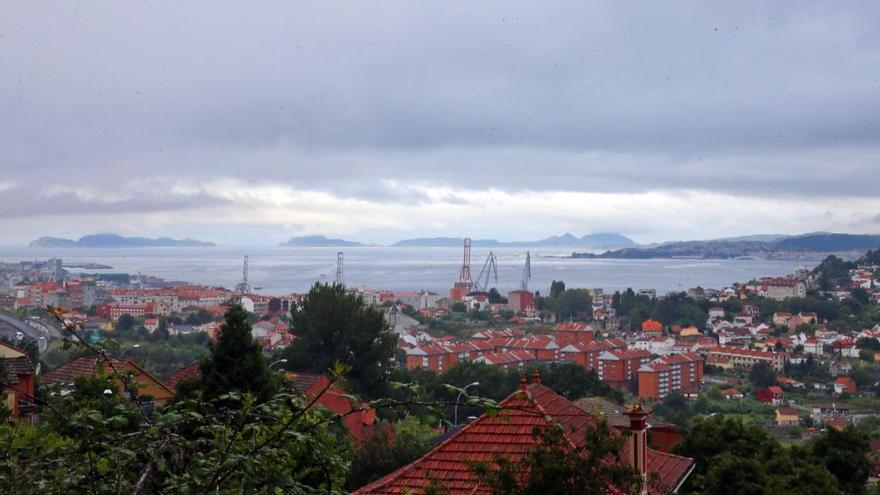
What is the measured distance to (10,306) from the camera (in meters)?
57.1

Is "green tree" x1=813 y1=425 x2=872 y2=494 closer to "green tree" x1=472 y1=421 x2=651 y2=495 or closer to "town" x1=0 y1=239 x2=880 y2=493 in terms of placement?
"town" x1=0 y1=239 x2=880 y2=493

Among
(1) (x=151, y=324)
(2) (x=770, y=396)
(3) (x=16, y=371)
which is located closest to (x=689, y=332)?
(2) (x=770, y=396)

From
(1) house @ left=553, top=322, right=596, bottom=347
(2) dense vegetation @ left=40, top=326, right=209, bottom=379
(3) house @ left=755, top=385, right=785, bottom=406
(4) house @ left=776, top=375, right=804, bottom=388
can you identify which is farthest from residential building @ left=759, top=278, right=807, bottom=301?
(2) dense vegetation @ left=40, top=326, right=209, bottom=379

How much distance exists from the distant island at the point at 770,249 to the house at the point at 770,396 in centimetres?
12415

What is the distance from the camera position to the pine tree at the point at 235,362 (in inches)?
415

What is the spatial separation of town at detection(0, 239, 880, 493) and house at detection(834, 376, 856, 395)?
0.07 meters

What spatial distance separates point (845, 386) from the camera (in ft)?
136

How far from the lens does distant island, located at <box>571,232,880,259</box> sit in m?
162

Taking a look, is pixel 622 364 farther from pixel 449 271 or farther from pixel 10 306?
pixel 449 271

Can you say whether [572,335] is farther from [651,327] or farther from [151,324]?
[151,324]

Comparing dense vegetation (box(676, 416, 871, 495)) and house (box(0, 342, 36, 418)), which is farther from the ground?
house (box(0, 342, 36, 418))

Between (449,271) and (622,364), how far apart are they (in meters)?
97.0

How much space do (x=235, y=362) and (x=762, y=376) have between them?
3719 centimetres

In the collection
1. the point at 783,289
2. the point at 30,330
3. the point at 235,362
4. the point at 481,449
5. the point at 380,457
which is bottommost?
the point at 30,330
